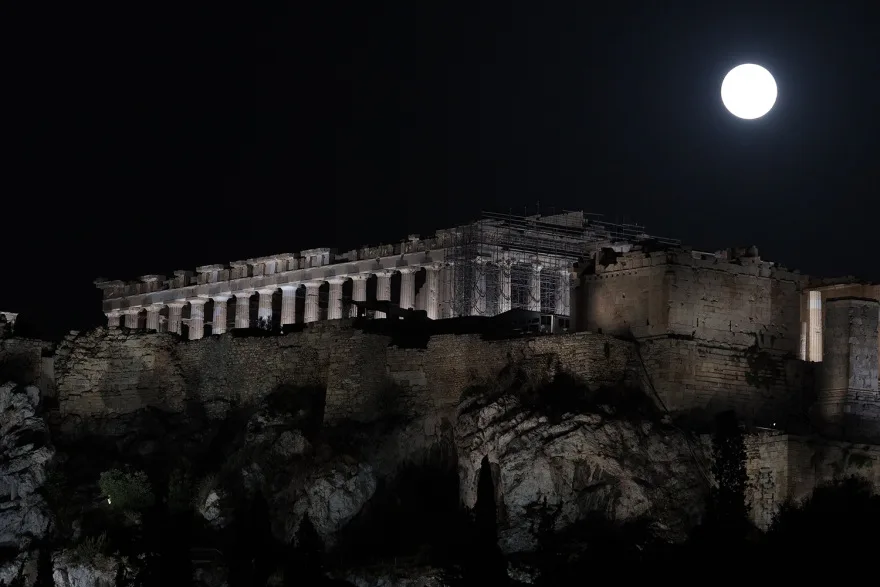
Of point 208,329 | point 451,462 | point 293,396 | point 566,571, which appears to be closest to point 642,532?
point 566,571

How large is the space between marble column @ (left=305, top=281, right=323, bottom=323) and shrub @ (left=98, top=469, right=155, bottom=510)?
22.5 metres

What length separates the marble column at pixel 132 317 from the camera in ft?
413

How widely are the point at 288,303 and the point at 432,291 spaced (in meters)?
8.86

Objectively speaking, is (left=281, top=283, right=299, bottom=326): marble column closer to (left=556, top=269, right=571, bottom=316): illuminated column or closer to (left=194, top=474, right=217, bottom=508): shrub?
(left=556, top=269, right=571, bottom=316): illuminated column

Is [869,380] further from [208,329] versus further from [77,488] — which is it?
[208,329]

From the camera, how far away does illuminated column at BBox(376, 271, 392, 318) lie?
115 m

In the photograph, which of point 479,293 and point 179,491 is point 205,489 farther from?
point 479,293

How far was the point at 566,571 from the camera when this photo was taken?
82188 millimetres

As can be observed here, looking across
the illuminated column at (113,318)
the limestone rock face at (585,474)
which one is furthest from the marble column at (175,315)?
the limestone rock face at (585,474)

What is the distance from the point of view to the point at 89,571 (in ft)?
Answer: 296

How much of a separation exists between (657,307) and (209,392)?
65.7 feet

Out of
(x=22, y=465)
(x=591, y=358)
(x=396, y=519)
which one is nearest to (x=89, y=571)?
Result: (x=22, y=465)

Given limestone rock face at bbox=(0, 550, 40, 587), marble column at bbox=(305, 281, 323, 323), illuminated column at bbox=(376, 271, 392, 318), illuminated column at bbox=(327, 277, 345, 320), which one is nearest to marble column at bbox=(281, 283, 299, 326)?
marble column at bbox=(305, 281, 323, 323)

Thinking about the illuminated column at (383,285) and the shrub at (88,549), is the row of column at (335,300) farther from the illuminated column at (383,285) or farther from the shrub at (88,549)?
the shrub at (88,549)
